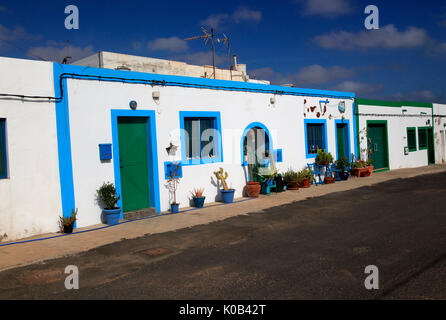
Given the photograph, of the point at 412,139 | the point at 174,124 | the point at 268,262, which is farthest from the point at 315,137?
the point at 268,262

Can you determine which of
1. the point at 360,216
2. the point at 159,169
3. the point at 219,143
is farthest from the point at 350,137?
the point at 159,169

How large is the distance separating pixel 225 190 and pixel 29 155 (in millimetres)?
5110

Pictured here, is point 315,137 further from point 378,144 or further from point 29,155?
point 29,155

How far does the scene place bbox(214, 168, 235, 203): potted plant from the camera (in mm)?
10516

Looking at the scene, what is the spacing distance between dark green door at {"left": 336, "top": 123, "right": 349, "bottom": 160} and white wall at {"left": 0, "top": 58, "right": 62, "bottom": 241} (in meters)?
11.8

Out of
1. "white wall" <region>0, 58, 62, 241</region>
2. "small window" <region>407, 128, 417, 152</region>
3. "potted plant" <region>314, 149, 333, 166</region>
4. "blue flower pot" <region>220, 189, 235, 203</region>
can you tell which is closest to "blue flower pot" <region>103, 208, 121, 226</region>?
"white wall" <region>0, 58, 62, 241</region>

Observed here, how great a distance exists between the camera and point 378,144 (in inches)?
720

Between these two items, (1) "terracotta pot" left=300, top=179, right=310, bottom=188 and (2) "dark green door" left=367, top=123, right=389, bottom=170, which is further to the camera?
(2) "dark green door" left=367, top=123, right=389, bottom=170

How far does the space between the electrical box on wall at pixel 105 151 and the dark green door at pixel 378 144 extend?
42.7 feet

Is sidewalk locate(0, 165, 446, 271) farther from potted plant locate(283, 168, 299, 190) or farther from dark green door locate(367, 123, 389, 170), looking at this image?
dark green door locate(367, 123, 389, 170)

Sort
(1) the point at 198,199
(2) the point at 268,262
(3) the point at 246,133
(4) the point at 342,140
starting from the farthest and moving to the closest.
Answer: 1. (4) the point at 342,140
2. (3) the point at 246,133
3. (1) the point at 198,199
4. (2) the point at 268,262

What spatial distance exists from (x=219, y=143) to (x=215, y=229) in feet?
12.9
